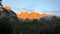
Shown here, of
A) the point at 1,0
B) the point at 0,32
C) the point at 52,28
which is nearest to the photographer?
the point at 0,32

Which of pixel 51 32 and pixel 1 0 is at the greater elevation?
pixel 1 0

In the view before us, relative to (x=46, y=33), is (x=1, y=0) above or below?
above

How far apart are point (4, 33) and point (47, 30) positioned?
7.01 m

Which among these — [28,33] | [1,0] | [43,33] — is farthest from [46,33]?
[1,0]

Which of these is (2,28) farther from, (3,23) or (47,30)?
(47,30)

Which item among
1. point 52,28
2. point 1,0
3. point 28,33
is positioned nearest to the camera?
point 28,33

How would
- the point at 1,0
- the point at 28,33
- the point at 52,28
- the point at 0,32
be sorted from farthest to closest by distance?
the point at 1,0, the point at 52,28, the point at 28,33, the point at 0,32

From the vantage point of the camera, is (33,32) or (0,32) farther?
(33,32)

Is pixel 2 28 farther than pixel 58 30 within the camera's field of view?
No

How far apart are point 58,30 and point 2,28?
8652mm

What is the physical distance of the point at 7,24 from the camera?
24578 mm

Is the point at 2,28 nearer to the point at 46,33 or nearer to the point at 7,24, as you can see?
the point at 7,24

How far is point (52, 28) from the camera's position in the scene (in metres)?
29.9

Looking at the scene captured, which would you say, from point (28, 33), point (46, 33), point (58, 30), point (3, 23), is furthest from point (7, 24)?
point (58, 30)
